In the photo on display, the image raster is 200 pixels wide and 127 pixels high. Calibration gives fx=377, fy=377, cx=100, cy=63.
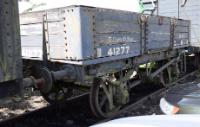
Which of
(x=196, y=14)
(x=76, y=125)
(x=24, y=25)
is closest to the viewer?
(x=76, y=125)

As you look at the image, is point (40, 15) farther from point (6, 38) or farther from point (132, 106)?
point (132, 106)

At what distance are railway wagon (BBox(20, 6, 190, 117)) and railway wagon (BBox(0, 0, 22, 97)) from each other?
4.59 ft

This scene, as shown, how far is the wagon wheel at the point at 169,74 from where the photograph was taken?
10.8 metres

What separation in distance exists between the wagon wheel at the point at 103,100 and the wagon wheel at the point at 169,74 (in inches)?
126

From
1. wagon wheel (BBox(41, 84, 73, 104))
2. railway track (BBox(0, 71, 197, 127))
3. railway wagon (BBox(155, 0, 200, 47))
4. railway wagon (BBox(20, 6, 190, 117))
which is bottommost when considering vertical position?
railway track (BBox(0, 71, 197, 127))

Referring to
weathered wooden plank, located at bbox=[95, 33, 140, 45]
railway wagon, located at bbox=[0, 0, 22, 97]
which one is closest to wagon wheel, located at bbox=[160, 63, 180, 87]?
weathered wooden plank, located at bbox=[95, 33, 140, 45]

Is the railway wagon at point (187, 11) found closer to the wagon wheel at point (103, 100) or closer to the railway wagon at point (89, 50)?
the railway wagon at point (89, 50)

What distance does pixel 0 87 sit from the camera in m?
5.02

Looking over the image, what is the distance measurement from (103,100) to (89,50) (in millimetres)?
1463

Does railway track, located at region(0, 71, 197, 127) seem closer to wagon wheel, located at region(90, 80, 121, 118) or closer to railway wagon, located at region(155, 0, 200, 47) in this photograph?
wagon wheel, located at region(90, 80, 121, 118)

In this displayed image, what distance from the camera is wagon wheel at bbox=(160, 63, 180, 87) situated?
426 inches

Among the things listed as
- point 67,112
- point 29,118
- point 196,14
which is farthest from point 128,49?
point 196,14

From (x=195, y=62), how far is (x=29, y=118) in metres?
8.45

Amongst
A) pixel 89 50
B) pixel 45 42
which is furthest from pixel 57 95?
pixel 89 50
